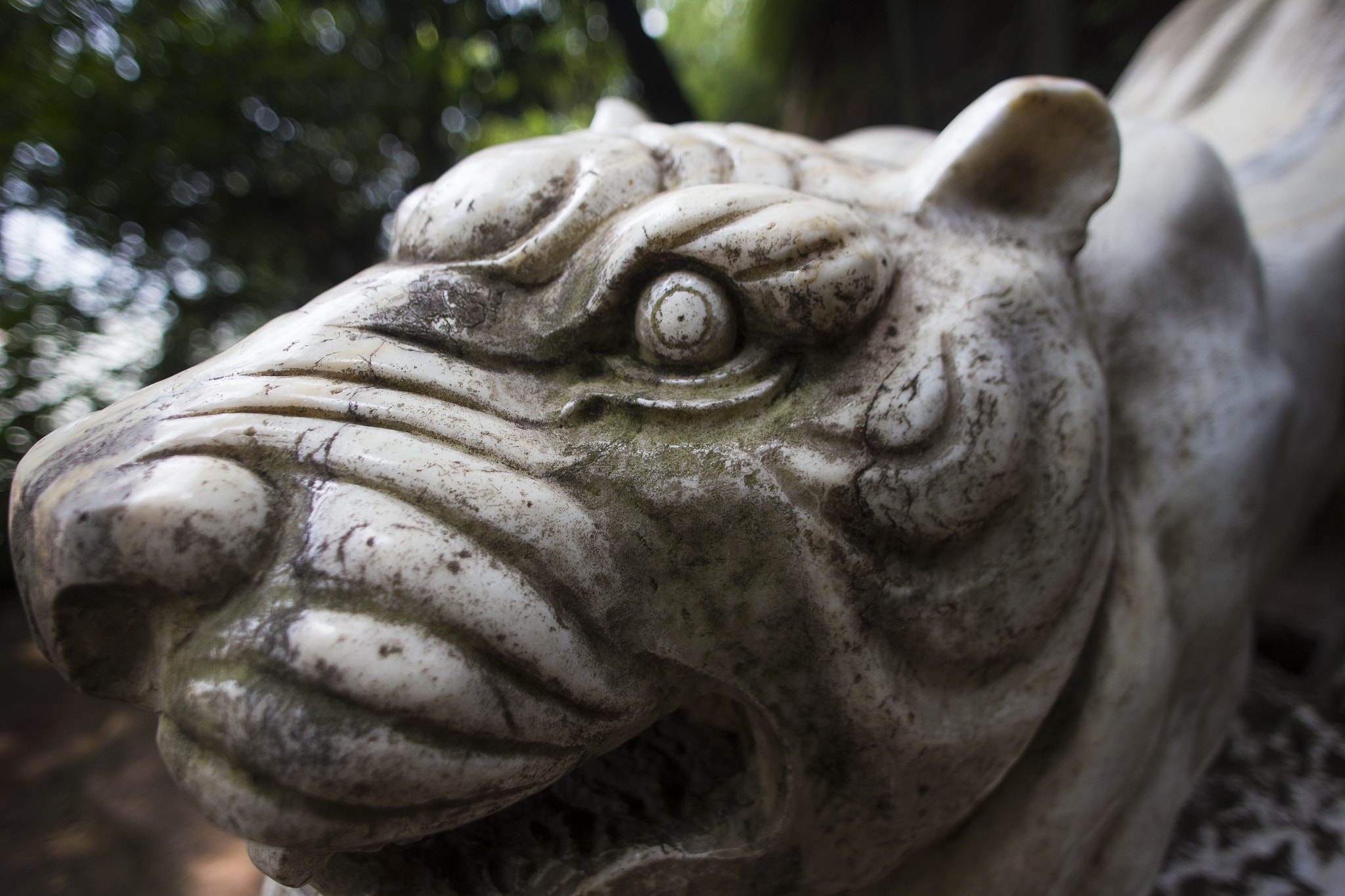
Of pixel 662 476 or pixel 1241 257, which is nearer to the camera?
pixel 662 476

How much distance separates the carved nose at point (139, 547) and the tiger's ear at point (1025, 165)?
2.38ft

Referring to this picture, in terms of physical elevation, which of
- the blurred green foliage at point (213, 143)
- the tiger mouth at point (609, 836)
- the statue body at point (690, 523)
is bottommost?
the tiger mouth at point (609, 836)

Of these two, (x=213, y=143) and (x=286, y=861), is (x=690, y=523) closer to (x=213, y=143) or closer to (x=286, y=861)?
(x=286, y=861)

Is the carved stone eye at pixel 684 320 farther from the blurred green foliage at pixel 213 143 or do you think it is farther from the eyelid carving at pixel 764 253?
the blurred green foliage at pixel 213 143

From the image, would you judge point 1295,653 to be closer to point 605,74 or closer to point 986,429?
point 986,429

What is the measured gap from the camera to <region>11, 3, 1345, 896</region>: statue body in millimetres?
552

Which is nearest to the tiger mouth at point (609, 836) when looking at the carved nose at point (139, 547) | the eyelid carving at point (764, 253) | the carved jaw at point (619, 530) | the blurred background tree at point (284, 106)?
the carved jaw at point (619, 530)

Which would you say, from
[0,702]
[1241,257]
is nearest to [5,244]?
[0,702]

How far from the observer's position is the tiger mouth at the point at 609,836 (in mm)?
730

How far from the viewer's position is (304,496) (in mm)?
581

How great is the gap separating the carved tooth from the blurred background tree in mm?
2402

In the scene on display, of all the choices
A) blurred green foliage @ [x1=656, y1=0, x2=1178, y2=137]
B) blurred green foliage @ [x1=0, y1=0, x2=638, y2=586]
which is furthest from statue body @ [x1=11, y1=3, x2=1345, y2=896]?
blurred green foliage @ [x1=0, y1=0, x2=638, y2=586]

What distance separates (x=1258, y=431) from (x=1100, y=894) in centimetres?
68

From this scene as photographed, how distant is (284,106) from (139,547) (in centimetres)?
416
